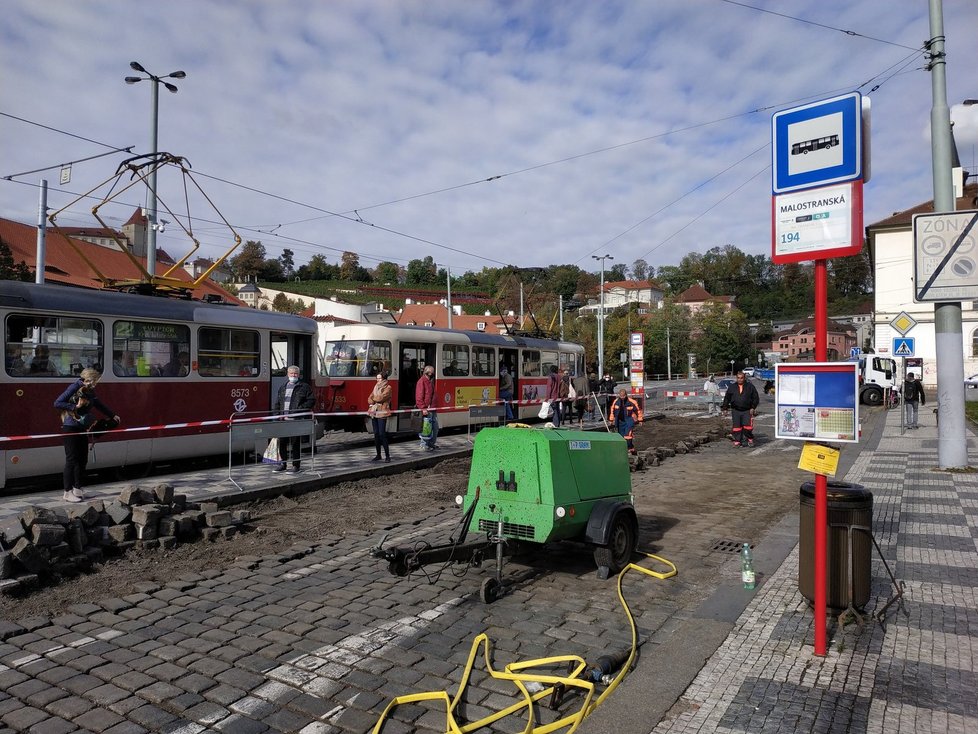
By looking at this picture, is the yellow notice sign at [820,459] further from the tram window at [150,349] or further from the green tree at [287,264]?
the green tree at [287,264]

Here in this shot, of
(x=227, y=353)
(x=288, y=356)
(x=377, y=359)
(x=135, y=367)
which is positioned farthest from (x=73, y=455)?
(x=377, y=359)

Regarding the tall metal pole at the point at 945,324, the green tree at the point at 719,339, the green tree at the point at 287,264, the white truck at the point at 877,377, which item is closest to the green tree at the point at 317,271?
the green tree at the point at 287,264

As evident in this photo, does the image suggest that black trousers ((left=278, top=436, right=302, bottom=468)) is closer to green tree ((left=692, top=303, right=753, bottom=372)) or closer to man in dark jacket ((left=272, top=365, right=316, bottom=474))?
man in dark jacket ((left=272, top=365, right=316, bottom=474))

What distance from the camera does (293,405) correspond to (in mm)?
12414

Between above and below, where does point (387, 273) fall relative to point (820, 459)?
above

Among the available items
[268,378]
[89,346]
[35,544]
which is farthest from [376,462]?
[35,544]

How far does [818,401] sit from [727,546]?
3.61 m

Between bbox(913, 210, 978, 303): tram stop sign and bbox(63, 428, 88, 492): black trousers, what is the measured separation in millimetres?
11740

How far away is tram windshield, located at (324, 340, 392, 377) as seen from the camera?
693 inches

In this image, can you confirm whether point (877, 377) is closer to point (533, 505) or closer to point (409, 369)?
point (409, 369)

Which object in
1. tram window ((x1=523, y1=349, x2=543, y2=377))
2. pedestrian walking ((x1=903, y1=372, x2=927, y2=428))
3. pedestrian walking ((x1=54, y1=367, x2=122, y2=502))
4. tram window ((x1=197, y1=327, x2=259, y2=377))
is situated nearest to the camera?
pedestrian walking ((x1=54, y1=367, x2=122, y2=502))

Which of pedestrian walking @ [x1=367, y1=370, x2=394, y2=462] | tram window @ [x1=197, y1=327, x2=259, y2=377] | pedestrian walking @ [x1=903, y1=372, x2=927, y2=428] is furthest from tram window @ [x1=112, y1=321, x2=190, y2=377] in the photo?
pedestrian walking @ [x1=903, y1=372, x2=927, y2=428]

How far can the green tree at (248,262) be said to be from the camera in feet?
392

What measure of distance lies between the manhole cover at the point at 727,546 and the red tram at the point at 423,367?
9.57m
